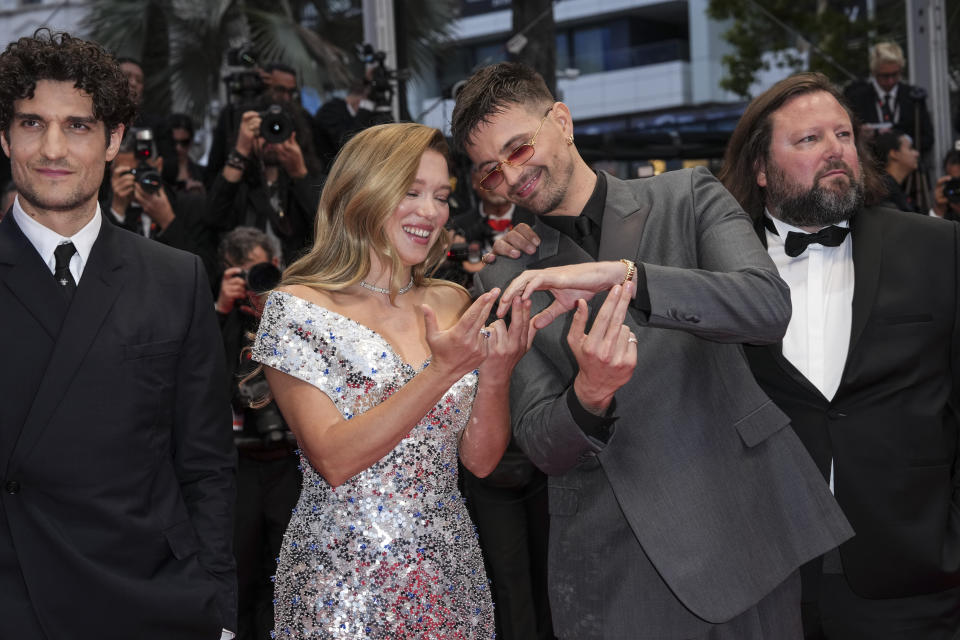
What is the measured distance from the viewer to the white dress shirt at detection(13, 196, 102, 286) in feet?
7.30

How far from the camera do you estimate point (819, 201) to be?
2.80 m

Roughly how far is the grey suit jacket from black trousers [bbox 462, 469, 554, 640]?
1.67 meters

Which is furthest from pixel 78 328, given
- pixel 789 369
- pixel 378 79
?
pixel 378 79

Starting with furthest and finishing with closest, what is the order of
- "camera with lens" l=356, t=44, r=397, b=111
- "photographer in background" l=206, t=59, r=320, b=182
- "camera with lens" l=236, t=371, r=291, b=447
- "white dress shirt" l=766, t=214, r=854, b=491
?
"camera with lens" l=356, t=44, r=397, b=111 → "photographer in background" l=206, t=59, r=320, b=182 → "camera with lens" l=236, t=371, r=291, b=447 → "white dress shirt" l=766, t=214, r=854, b=491

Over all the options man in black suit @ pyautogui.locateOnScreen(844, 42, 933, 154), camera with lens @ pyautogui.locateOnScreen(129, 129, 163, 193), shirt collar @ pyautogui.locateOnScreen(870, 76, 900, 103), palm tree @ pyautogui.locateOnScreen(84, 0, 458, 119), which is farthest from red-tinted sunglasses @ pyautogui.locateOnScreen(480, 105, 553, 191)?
palm tree @ pyautogui.locateOnScreen(84, 0, 458, 119)

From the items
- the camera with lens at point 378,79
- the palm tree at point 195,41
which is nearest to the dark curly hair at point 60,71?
the camera with lens at point 378,79

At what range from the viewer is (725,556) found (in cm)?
216

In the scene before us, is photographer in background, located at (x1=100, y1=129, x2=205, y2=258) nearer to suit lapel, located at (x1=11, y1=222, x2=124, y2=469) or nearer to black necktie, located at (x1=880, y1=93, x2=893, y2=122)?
suit lapel, located at (x1=11, y1=222, x2=124, y2=469)

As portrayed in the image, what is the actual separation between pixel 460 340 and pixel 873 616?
142 centimetres

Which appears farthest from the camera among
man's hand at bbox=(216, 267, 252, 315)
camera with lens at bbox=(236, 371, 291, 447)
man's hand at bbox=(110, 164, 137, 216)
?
man's hand at bbox=(110, 164, 137, 216)

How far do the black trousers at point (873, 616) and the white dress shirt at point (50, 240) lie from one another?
2047 millimetres

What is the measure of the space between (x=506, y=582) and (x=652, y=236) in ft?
6.90

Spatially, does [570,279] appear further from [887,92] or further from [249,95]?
[887,92]

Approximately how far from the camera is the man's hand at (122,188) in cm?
447
